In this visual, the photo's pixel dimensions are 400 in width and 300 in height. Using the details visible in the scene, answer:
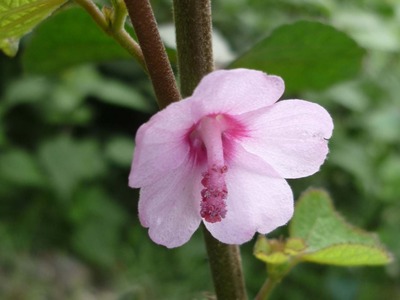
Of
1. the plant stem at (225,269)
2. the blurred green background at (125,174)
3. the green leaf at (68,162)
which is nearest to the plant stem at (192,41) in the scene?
the plant stem at (225,269)

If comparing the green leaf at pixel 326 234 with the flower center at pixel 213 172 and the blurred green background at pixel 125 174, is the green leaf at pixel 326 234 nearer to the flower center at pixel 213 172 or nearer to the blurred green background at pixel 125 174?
the flower center at pixel 213 172

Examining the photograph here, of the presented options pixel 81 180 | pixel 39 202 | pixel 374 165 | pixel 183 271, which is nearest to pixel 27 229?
pixel 39 202

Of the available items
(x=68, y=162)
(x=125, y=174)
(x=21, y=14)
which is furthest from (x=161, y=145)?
(x=125, y=174)

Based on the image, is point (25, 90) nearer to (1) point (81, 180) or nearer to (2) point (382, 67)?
(1) point (81, 180)

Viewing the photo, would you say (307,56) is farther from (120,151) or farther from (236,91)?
(120,151)

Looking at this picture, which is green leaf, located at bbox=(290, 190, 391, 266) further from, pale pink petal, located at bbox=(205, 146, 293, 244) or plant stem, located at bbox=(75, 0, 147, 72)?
plant stem, located at bbox=(75, 0, 147, 72)

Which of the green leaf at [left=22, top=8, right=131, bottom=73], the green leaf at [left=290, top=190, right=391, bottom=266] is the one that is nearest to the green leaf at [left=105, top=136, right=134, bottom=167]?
the green leaf at [left=22, top=8, right=131, bottom=73]

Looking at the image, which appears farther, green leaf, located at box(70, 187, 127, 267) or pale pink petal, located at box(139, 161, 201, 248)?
green leaf, located at box(70, 187, 127, 267)
